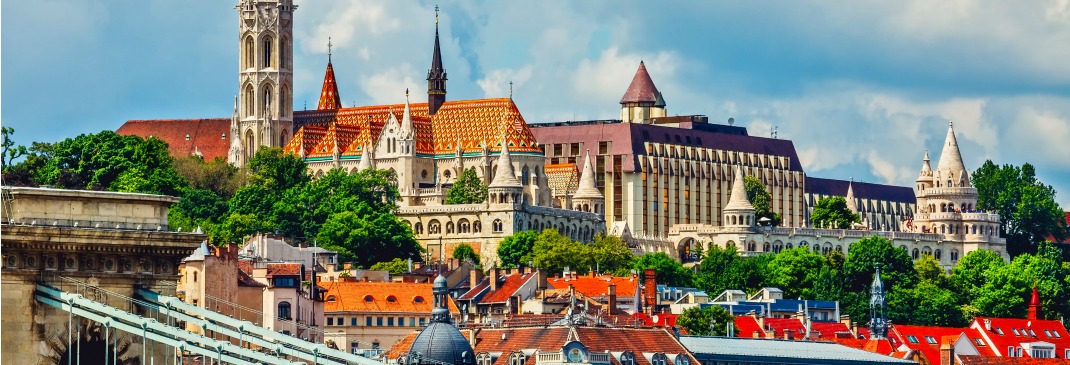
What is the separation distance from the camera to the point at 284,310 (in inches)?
3821

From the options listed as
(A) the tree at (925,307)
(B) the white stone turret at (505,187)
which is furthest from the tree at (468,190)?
(A) the tree at (925,307)

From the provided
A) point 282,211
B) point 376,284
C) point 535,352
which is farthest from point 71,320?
point 282,211

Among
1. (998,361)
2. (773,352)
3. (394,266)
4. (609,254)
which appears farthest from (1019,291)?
(773,352)

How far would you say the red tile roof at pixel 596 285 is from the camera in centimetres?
13325

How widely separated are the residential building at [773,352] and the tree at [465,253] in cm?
5515

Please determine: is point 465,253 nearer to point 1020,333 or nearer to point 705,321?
point 1020,333

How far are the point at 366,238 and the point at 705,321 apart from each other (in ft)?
128

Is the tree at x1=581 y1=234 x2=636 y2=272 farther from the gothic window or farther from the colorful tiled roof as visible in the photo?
the gothic window

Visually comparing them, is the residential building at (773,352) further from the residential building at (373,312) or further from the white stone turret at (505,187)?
the white stone turret at (505,187)

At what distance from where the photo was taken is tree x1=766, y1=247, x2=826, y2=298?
584 ft

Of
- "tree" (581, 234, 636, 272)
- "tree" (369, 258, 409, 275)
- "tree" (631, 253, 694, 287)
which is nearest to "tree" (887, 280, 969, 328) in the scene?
"tree" (631, 253, 694, 287)

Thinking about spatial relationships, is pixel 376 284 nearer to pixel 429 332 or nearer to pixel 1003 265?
pixel 429 332

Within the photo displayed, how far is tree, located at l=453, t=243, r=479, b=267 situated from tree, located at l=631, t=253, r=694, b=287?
9332 millimetres

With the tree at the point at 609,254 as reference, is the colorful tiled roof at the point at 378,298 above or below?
below
